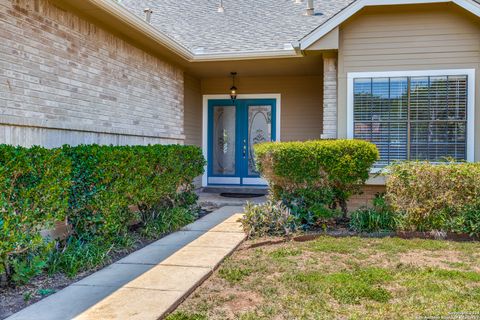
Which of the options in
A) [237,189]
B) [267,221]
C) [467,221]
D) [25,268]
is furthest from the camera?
[237,189]

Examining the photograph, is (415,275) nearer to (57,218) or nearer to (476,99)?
(57,218)

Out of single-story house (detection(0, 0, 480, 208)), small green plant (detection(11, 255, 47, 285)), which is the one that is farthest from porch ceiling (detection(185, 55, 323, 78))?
small green plant (detection(11, 255, 47, 285))

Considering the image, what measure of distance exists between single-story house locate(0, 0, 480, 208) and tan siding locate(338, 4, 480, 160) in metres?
0.02

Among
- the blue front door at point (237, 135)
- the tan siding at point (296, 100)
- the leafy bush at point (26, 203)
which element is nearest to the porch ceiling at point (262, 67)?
the tan siding at point (296, 100)

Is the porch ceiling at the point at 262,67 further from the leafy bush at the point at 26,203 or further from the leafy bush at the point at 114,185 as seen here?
the leafy bush at the point at 26,203

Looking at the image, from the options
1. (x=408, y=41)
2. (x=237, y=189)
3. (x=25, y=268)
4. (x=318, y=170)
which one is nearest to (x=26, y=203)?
(x=25, y=268)

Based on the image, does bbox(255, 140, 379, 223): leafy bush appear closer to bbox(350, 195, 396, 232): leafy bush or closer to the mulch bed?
bbox(350, 195, 396, 232): leafy bush

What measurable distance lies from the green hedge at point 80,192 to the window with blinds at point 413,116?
10.9 feet

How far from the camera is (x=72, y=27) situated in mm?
5848

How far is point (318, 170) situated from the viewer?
6613 mm

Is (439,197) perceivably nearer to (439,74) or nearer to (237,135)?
(439,74)

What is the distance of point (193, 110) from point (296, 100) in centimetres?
266

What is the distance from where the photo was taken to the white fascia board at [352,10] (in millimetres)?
6852

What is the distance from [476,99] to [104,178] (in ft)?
19.9
